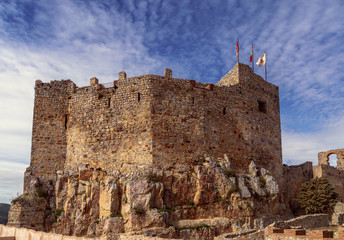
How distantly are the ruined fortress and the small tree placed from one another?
180cm

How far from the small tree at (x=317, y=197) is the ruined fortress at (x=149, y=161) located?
5.91ft

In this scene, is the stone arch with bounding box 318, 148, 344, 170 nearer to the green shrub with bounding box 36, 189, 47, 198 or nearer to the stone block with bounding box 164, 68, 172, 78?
the stone block with bounding box 164, 68, 172, 78

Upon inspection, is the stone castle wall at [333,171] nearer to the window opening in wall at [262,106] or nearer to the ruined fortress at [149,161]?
the ruined fortress at [149,161]

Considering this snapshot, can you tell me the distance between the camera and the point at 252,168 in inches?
813

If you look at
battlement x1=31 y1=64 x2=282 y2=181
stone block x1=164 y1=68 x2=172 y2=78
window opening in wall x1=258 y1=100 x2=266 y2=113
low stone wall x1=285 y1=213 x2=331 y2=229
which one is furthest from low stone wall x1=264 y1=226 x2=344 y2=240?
window opening in wall x1=258 y1=100 x2=266 y2=113

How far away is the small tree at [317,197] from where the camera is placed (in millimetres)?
22859

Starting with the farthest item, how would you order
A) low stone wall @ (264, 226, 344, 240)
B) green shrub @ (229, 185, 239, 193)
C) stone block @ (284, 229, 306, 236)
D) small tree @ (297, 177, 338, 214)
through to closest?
small tree @ (297, 177, 338, 214), green shrub @ (229, 185, 239, 193), stone block @ (284, 229, 306, 236), low stone wall @ (264, 226, 344, 240)

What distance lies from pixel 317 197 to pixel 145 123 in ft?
43.2

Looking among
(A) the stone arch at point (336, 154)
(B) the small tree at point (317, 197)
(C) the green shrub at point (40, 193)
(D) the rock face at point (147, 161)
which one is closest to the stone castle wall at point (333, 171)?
(A) the stone arch at point (336, 154)

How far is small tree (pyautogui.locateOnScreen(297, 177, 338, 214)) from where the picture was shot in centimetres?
2286

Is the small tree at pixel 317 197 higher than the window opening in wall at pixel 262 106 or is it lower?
lower

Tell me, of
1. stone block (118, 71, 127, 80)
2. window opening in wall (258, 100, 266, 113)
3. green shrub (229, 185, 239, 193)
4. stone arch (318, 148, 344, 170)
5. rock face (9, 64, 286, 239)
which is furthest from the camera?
stone arch (318, 148, 344, 170)

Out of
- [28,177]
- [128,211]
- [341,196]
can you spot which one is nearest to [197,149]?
[128,211]

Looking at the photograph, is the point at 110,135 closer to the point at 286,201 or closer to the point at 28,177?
the point at 28,177
